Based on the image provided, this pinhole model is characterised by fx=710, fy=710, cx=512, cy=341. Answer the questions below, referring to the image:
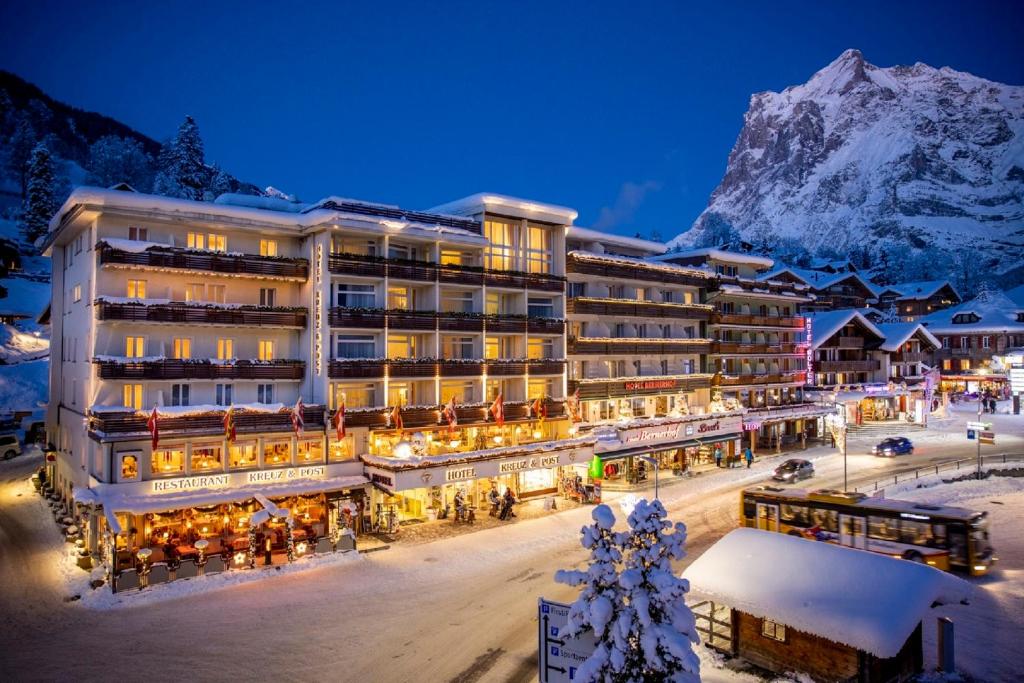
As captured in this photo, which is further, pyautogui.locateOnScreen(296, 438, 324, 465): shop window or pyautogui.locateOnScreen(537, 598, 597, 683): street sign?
pyautogui.locateOnScreen(296, 438, 324, 465): shop window

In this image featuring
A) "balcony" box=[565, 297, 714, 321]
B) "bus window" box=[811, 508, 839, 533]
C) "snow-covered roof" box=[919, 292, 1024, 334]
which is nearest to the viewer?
"bus window" box=[811, 508, 839, 533]

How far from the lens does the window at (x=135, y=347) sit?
35938 millimetres

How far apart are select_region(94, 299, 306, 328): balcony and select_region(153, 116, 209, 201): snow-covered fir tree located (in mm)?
77272

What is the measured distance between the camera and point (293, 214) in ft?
133

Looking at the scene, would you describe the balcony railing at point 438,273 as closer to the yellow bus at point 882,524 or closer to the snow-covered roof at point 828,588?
the yellow bus at point 882,524

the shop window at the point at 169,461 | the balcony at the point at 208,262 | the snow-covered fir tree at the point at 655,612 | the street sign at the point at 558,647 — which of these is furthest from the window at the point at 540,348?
the snow-covered fir tree at the point at 655,612

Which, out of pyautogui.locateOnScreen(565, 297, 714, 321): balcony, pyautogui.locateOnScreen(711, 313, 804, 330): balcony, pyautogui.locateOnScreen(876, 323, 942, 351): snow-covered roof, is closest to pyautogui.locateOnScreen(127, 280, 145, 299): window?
pyautogui.locateOnScreen(565, 297, 714, 321): balcony

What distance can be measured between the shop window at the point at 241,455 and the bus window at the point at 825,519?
28362mm

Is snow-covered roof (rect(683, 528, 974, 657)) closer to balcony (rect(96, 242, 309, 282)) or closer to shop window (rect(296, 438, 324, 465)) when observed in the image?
shop window (rect(296, 438, 324, 465))

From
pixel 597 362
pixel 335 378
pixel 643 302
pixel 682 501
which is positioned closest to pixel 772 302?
pixel 643 302

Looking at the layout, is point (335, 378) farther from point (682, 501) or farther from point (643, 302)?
point (643, 302)

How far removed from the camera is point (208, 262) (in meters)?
36.7

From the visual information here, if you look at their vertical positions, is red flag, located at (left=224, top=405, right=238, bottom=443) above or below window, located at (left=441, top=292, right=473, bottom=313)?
below

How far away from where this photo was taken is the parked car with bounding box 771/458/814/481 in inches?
2060
